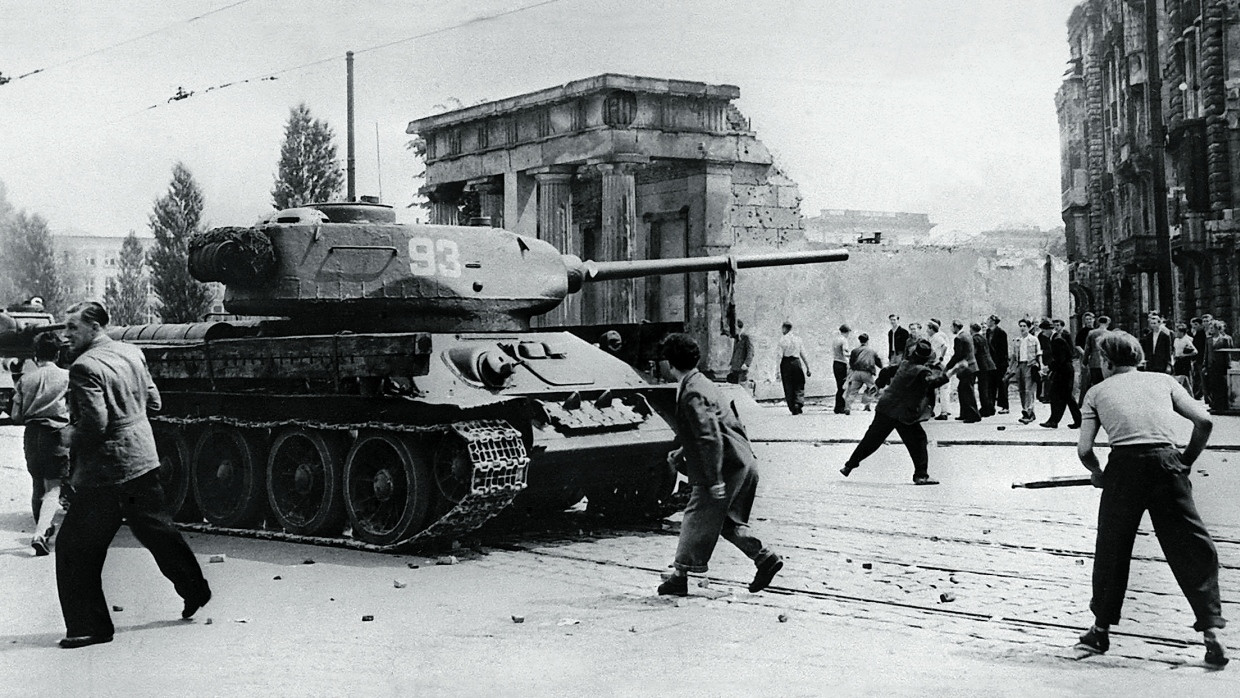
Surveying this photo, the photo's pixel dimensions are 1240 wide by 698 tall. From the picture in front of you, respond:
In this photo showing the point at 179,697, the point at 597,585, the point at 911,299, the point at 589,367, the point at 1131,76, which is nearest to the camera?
the point at 179,697

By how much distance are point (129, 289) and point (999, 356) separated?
153 feet

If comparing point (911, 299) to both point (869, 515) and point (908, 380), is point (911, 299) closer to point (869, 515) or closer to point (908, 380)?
point (908, 380)

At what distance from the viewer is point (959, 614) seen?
7328 mm

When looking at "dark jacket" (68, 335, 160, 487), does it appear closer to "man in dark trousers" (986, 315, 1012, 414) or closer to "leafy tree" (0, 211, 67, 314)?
"man in dark trousers" (986, 315, 1012, 414)

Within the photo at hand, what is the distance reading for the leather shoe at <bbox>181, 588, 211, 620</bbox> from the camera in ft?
24.5

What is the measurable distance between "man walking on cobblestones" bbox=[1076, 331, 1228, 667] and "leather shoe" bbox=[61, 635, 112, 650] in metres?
4.63

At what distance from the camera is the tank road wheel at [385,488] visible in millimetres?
9883

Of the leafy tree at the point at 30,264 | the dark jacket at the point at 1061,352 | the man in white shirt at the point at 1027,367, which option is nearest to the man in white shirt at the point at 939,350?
the man in white shirt at the point at 1027,367

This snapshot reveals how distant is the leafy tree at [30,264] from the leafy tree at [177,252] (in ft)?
11.3

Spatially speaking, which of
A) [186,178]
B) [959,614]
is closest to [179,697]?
[959,614]

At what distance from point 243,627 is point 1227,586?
529 centimetres

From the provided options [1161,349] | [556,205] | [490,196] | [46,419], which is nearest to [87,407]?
[46,419]

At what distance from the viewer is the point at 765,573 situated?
7.97 metres

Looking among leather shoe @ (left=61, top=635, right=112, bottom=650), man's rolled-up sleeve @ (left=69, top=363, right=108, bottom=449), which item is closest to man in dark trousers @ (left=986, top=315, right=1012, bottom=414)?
man's rolled-up sleeve @ (left=69, top=363, right=108, bottom=449)
